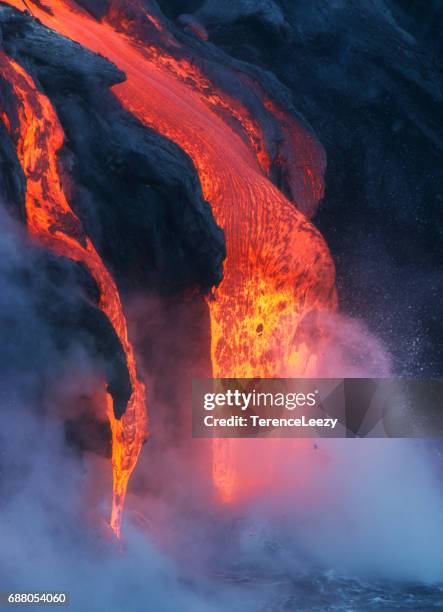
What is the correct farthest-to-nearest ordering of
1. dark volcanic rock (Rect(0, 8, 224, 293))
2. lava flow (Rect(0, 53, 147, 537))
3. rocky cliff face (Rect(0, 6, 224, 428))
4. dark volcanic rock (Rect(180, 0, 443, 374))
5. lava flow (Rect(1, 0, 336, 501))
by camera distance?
dark volcanic rock (Rect(180, 0, 443, 374)) < lava flow (Rect(1, 0, 336, 501)) < dark volcanic rock (Rect(0, 8, 224, 293)) < lava flow (Rect(0, 53, 147, 537)) < rocky cliff face (Rect(0, 6, 224, 428))

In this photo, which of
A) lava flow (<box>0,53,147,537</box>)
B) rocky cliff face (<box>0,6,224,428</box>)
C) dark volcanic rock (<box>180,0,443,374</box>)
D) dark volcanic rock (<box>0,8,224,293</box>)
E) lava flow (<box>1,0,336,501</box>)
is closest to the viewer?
rocky cliff face (<box>0,6,224,428</box>)

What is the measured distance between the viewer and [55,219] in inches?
196

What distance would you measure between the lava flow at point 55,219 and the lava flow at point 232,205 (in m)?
1.21

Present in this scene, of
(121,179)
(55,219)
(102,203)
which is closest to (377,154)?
(121,179)

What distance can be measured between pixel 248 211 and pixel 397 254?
226 centimetres

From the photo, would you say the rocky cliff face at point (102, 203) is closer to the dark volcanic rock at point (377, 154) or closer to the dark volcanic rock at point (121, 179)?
the dark volcanic rock at point (121, 179)

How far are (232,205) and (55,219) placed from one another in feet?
6.99

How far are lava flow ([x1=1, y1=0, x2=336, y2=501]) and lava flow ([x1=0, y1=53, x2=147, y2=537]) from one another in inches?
47.8

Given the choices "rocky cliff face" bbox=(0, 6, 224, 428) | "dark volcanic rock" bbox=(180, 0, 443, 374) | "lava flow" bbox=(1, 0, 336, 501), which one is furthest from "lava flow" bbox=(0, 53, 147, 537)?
"dark volcanic rock" bbox=(180, 0, 443, 374)

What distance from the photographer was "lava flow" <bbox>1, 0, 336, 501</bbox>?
6527 millimetres

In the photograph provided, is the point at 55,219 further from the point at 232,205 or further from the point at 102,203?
the point at 232,205

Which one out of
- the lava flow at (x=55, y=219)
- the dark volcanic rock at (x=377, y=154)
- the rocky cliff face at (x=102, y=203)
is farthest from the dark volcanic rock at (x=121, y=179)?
the dark volcanic rock at (x=377, y=154)

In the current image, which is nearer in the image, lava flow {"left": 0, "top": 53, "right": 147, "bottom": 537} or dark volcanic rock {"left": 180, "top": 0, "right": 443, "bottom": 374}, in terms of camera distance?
lava flow {"left": 0, "top": 53, "right": 147, "bottom": 537}

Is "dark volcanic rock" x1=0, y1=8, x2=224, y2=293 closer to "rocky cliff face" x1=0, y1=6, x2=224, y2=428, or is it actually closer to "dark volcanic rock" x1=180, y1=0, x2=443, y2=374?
"rocky cliff face" x1=0, y1=6, x2=224, y2=428
